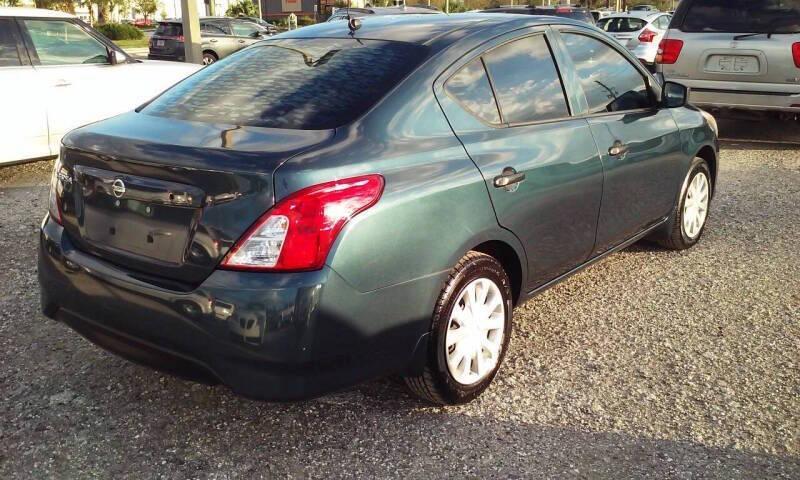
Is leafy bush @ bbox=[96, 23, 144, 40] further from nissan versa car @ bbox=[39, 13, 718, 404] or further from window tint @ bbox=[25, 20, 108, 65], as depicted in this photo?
nissan versa car @ bbox=[39, 13, 718, 404]

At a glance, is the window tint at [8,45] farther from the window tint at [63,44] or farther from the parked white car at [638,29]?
the parked white car at [638,29]

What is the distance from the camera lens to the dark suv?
782 inches

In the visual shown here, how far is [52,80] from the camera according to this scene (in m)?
7.10

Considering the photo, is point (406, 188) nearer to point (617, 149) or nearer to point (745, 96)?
point (617, 149)

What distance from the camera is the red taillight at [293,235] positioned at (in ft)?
7.99

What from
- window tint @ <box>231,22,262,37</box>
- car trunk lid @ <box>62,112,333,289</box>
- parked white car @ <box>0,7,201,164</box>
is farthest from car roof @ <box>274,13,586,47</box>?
window tint @ <box>231,22,262,37</box>

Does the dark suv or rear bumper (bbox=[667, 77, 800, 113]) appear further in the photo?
the dark suv

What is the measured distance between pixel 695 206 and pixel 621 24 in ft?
52.0

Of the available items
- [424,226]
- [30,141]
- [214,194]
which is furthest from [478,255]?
[30,141]

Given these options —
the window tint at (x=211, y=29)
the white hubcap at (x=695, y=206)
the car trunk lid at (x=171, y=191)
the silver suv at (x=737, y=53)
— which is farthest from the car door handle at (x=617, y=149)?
the window tint at (x=211, y=29)

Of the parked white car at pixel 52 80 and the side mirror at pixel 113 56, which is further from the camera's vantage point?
the side mirror at pixel 113 56

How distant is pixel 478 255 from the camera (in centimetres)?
304

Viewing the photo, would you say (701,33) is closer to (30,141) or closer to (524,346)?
(524,346)

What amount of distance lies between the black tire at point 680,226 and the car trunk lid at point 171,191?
2976 millimetres
